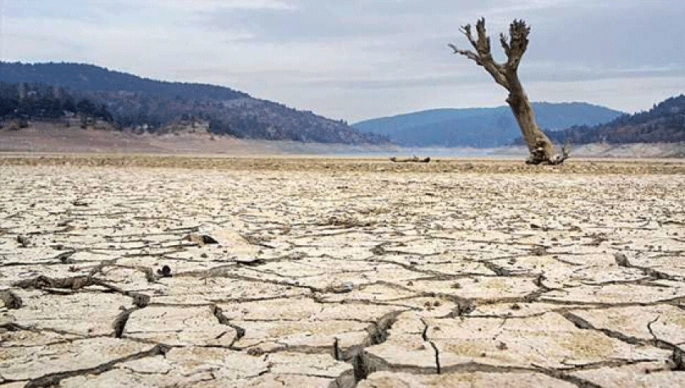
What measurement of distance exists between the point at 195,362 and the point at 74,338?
0.51 m

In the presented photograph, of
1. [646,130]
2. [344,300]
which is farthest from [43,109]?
[344,300]

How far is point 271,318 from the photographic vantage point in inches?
102

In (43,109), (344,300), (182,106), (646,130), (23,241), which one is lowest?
(23,241)

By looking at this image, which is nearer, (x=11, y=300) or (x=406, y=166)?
(x=11, y=300)

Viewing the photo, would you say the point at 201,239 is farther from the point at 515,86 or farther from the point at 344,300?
the point at 515,86

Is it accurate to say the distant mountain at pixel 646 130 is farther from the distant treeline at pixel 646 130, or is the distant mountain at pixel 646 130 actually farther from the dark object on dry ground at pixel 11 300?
the dark object on dry ground at pixel 11 300

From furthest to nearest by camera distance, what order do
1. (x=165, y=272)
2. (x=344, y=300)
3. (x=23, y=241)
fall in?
(x=23, y=241)
(x=165, y=272)
(x=344, y=300)

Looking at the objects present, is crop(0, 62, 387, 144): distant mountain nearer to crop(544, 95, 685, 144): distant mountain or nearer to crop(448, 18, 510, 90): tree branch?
crop(544, 95, 685, 144): distant mountain

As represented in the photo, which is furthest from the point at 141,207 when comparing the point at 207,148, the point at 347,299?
the point at 207,148

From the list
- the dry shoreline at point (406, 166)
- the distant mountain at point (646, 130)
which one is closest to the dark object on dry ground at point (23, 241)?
the dry shoreline at point (406, 166)

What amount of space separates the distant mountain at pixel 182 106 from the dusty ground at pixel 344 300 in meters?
56.5

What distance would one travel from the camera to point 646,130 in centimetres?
5800

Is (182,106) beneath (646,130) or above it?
above

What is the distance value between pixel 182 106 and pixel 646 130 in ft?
252
